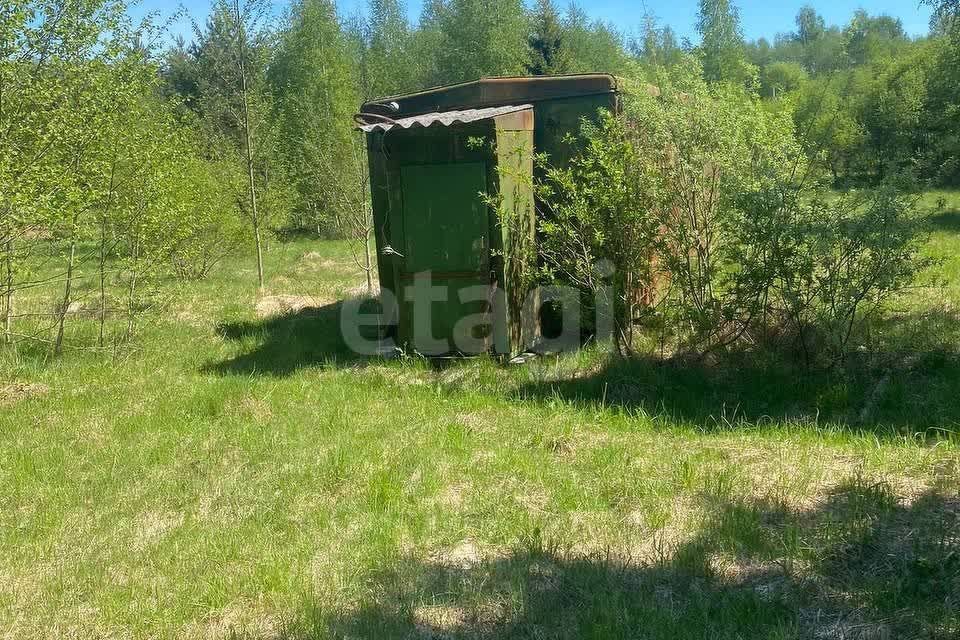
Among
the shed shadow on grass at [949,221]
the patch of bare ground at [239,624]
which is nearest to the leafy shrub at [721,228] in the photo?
the patch of bare ground at [239,624]

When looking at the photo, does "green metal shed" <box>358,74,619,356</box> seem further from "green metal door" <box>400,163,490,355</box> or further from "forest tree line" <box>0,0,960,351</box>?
"forest tree line" <box>0,0,960,351</box>

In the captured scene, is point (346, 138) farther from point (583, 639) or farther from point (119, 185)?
point (583, 639)

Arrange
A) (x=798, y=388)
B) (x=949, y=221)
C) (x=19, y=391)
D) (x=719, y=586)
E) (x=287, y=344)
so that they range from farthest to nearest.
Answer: (x=949, y=221) < (x=287, y=344) < (x=19, y=391) < (x=798, y=388) < (x=719, y=586)

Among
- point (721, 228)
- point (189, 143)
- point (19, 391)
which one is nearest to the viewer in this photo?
point (721, 228)

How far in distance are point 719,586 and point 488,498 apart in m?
1.67

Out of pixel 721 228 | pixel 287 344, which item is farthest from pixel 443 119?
pixel 287 344

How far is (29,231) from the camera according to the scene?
24.7ft

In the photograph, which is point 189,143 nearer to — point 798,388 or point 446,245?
point 446,245

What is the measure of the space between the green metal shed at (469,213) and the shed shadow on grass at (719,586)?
4.26 m

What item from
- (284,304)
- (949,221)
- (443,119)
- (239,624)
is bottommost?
(239,624)

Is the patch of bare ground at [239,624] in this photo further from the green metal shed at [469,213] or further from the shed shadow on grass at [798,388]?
the green metal shed at [469,213]

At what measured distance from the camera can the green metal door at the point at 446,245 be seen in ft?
25.9

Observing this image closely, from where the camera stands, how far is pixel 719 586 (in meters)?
3.38

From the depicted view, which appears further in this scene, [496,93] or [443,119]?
[496,93]
